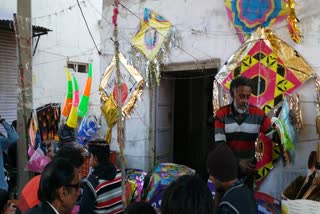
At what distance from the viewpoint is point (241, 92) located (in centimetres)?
367

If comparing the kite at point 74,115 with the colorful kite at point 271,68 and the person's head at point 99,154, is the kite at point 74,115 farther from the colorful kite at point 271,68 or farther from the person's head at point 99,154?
the person's head at point 99,154

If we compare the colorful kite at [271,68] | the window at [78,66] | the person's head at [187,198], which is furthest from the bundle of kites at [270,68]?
the window at [78,66]

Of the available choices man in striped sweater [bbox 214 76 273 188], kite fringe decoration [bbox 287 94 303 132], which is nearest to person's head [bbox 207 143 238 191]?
man in striped sweater [bbox 214 76 273 188]

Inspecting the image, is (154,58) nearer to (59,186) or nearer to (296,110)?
(296,110)

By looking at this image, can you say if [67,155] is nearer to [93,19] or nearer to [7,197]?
[7,197]

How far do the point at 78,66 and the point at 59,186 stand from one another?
928cm

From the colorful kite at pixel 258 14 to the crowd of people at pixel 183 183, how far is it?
152 cm

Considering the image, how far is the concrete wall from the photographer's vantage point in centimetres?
472

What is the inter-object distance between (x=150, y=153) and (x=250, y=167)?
9.99ft

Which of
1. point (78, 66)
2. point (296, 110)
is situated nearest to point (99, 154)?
point (296, 110)

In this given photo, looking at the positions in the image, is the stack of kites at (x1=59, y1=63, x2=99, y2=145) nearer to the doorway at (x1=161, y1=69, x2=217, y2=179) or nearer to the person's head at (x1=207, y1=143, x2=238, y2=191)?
the doorway at (x1=161, y1=69, x2=217, y2=179)

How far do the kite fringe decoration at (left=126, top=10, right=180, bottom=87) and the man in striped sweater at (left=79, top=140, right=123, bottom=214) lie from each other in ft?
10.2

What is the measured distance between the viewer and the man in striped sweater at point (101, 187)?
116 inches

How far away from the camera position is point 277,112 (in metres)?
4.68
